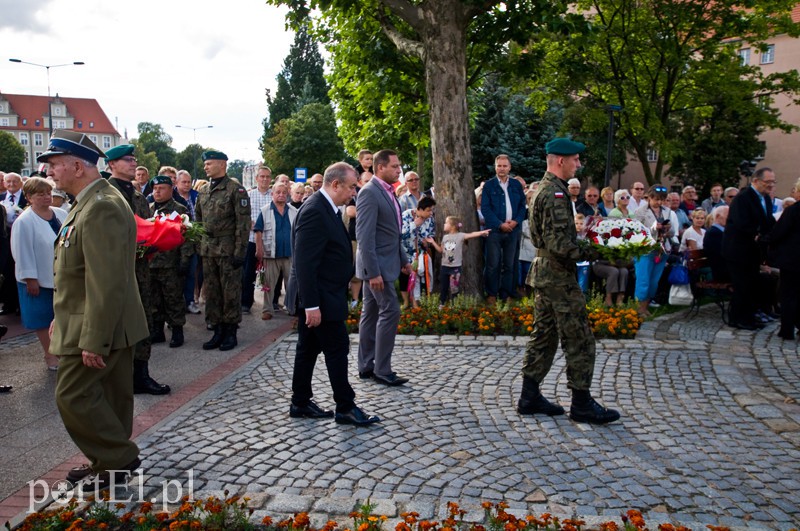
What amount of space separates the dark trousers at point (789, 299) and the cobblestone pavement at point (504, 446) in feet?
4.72

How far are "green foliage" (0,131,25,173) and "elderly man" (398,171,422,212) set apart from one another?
78.2 meters

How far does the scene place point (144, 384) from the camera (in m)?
6.58

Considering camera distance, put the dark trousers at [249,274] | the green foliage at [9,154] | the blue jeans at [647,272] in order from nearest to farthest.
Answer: the blue jeans at [647,272] → the dark trousers at [249,274] → the green foliage at [9,154]

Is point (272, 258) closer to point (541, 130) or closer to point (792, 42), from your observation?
point (541, 130)

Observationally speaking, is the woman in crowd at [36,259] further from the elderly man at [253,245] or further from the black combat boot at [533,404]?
the black combat boot at [533,404]

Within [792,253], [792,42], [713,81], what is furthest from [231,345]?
[792,42]

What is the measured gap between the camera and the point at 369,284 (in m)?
6.70

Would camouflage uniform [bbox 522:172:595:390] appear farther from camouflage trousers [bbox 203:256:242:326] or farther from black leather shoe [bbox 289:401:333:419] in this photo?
camouflage trousers [bbox 203:256:242:326]

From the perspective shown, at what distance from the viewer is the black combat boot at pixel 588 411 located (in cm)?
561

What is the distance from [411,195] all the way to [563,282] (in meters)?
6.22

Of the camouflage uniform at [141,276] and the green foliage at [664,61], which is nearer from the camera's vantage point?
the camouflage uniform at [141,276]

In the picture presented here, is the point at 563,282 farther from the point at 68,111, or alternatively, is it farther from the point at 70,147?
the point at 68,111

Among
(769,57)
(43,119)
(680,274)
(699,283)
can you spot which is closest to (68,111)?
(43,119)

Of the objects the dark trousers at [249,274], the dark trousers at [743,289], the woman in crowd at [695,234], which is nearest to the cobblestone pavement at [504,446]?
the dark trousers at [743,289]
